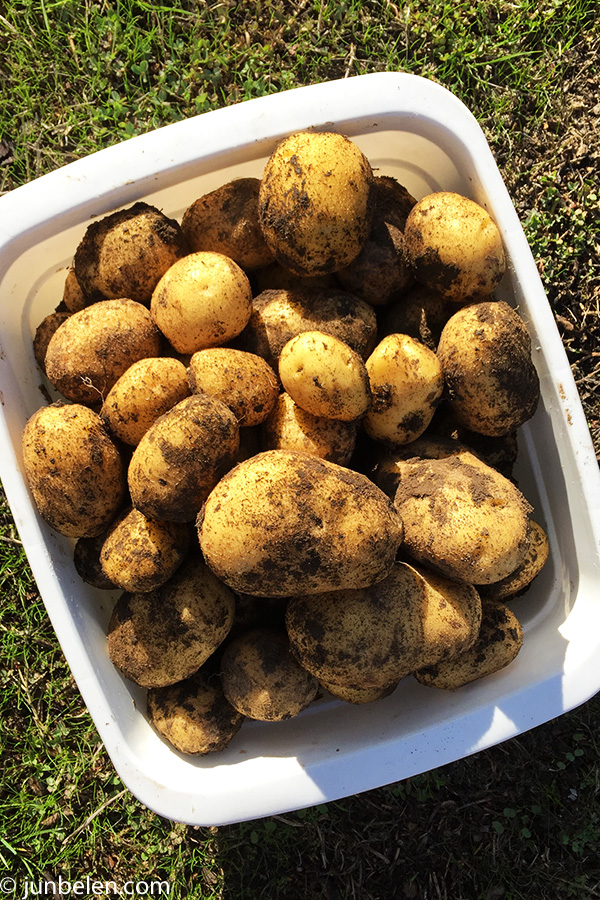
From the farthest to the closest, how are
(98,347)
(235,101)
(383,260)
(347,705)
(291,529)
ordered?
(235,101) → (347,705) → (383,260) → (98,347) → (291,529)

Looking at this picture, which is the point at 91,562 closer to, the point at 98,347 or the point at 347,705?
the point at 98,347

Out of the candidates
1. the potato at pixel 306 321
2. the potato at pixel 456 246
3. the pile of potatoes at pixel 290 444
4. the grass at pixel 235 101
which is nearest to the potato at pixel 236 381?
the pile of potatoes at pixel 290 444

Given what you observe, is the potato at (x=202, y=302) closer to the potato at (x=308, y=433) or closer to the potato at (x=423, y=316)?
the potato at (x=308, y=433)

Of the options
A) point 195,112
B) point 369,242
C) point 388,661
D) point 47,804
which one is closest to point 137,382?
point 369,242

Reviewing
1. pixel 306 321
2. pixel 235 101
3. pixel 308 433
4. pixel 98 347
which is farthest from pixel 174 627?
pixel 235 101

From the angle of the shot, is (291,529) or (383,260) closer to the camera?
(291,529)

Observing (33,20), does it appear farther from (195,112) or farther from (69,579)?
(69,579)
